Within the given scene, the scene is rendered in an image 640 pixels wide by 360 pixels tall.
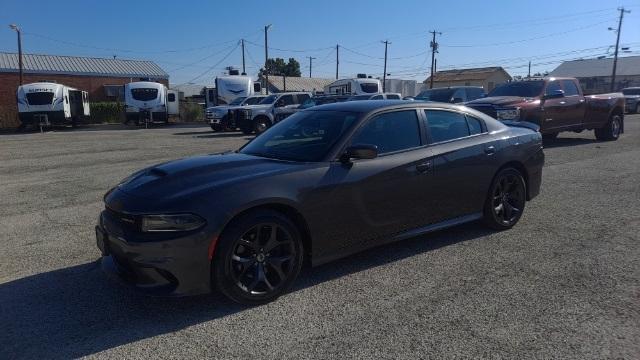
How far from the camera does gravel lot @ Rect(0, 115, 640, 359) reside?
3.03m

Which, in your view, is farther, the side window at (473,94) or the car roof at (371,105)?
the side window at (473,94)

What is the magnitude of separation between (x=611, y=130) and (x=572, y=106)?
2.53 m

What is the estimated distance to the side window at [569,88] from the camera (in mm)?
13198

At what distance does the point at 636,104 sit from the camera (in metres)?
33.4

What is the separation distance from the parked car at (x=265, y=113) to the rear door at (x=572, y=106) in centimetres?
1027

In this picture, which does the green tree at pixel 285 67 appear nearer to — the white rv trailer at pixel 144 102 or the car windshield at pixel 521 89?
the white rv trailer at pixel 144 102

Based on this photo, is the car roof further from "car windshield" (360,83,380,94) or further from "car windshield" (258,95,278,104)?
"car windshield" (360,83,380,94)

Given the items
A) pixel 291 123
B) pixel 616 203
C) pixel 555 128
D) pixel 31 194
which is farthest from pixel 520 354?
pixel 555 128

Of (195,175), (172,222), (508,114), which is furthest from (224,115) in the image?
(172,222)

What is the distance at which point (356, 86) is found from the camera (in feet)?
95.0

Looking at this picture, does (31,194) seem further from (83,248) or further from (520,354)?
(520,354)

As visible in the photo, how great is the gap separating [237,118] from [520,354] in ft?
59.9

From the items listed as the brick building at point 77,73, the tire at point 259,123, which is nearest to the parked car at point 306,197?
the tire at point 259,123

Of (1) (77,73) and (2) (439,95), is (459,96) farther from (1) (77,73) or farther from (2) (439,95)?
(1) (77,73)
